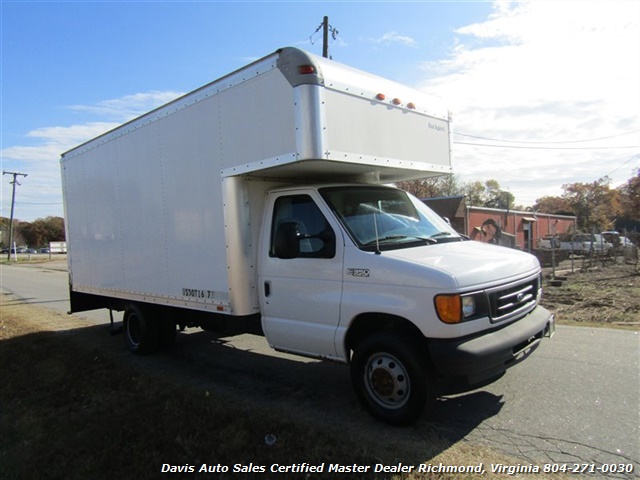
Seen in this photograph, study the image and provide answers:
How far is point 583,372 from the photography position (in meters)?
5.11

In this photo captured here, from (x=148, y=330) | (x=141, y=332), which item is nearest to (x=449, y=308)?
(x=148, y=330)

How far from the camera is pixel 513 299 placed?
409 cm

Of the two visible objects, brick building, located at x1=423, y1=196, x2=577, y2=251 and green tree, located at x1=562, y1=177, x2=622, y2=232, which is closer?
brick building, located at x1=423, y1=196, x2=577, y2=251

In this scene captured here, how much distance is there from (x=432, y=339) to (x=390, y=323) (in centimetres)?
50

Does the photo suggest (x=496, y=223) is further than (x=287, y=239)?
Yes

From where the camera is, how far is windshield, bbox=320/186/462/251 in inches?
172

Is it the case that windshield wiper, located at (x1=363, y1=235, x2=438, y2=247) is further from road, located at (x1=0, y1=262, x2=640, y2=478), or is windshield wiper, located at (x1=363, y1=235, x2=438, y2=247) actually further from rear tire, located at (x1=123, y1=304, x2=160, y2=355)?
rear tire, located at (x1=123, y1=304, x2=160, y2=355)

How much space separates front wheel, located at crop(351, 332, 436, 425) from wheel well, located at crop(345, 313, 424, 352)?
8cm

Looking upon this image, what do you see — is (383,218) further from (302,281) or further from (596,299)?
(596,299)

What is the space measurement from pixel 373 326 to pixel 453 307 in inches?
35.8

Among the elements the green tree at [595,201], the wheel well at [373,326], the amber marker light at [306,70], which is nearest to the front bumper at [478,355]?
the wheel well at [373,326]

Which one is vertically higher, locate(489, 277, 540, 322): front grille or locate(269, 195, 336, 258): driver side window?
locate(269, 195, 336, 258): driver side window

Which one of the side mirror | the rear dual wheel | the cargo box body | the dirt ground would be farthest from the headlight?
the dirt ground

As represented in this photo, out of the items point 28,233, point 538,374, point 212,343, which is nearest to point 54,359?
point 212,343
